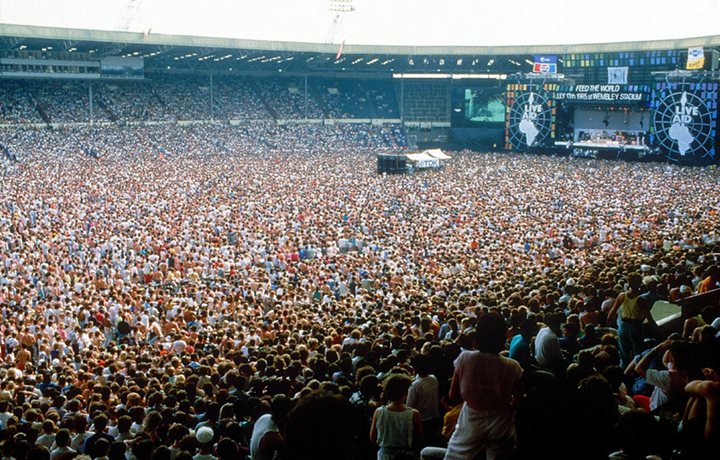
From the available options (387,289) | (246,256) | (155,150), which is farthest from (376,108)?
(387,289)

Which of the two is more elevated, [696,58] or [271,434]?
[696,58]

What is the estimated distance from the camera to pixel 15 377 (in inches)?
362

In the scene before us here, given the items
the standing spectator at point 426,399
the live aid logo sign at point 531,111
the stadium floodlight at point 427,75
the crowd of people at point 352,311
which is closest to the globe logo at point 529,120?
the live aid logo sign at point 531,111

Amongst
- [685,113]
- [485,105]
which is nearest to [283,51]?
[485,105]

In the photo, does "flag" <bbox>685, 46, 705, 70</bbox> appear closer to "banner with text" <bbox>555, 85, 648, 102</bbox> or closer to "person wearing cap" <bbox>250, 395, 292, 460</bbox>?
"banner with text" <bbox>555, 85, 648, 102</bbox>

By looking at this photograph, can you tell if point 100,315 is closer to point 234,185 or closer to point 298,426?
point 298,426

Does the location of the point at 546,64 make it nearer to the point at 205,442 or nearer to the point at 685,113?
the point at 685,113

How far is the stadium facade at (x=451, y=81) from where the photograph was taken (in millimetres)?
37562

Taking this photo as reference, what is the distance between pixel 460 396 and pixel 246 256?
14392 millimetres

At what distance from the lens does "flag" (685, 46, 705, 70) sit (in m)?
37.1

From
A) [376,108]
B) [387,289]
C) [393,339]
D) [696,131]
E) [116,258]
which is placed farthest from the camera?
[376,108]

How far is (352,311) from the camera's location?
468 inches

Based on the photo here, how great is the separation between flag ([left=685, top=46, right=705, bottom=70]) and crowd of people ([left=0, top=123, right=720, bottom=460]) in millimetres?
7032

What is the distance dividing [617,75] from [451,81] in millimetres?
16751
